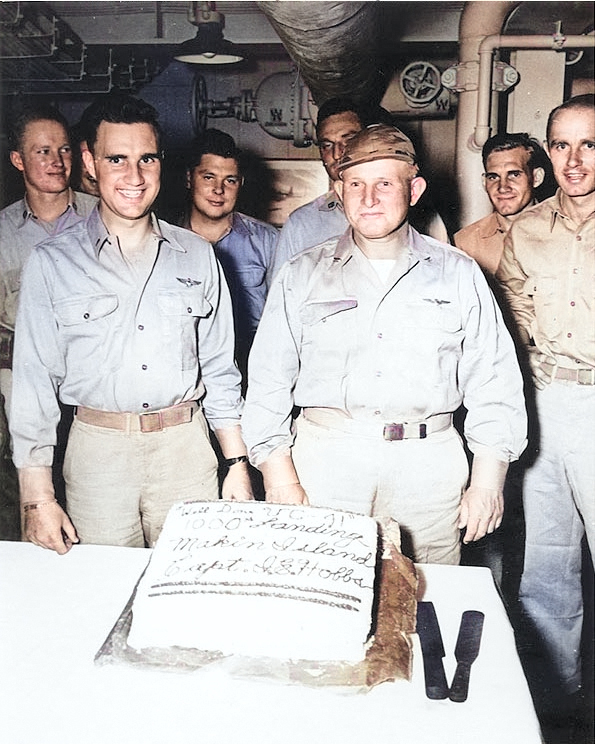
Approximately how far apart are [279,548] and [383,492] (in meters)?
0.62

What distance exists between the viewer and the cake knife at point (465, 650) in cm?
80

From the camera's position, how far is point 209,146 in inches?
75.2

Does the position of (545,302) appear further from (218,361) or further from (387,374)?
(218,361)

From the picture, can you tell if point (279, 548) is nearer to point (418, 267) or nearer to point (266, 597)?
point (266, 597)

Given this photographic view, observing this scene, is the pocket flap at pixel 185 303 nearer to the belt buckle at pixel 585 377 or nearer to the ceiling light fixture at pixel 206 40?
the ceiling light fixture at pixel 206 40

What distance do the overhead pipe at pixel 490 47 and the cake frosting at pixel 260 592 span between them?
1191 mm

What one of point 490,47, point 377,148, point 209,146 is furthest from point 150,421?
point 490,47

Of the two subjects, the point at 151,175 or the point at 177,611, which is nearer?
the point at 177,611

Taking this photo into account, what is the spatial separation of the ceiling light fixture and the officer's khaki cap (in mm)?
648

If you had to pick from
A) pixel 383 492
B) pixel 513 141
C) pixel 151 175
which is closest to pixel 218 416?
pixel 383 492

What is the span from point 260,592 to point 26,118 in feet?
4.33

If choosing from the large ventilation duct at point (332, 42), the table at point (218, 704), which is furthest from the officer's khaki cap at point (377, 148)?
the table at point (218, 704)

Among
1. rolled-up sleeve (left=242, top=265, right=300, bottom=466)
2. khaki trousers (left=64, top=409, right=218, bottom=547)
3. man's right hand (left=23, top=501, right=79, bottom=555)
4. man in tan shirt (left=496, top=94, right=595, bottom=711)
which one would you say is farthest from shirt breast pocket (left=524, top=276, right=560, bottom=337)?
man's right hand (left=23, top=501, right=79, bottom=555)

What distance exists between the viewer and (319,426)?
148 cm
